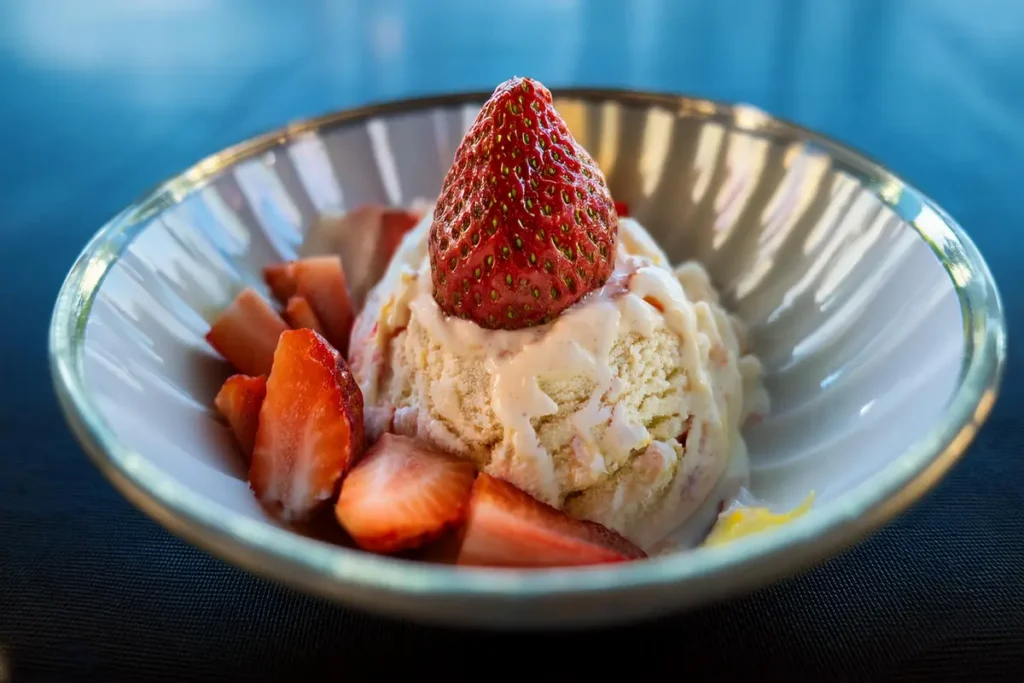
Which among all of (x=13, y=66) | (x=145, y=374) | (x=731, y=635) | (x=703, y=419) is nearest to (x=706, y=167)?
(x=703, y=419)

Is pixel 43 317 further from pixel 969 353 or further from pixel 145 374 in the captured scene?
pixel 969 353

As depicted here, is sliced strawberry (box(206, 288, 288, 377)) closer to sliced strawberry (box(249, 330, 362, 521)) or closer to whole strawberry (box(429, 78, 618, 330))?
sliced strawberry (box(249, 330, 362, 521))

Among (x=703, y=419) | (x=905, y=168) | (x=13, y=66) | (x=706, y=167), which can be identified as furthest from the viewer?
(x=13, y=66)

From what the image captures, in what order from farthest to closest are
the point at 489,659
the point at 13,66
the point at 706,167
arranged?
the point at 13,66, the point at 706,167, the point at 489,659

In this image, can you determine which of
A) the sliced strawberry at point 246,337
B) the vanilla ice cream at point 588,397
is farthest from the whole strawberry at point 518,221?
the sliced strawberry at point 246,337

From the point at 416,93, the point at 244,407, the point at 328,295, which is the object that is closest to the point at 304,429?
the point at 244,407

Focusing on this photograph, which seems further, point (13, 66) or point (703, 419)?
point (13, 66)

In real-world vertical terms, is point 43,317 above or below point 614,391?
below
